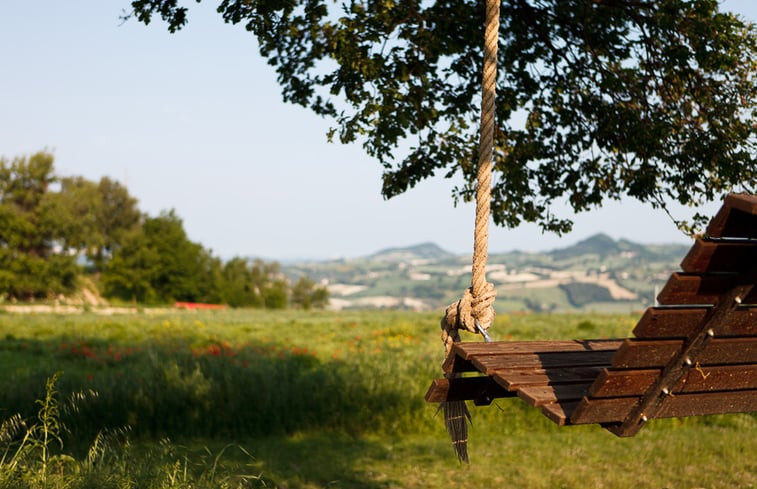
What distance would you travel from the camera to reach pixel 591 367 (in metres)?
3.88

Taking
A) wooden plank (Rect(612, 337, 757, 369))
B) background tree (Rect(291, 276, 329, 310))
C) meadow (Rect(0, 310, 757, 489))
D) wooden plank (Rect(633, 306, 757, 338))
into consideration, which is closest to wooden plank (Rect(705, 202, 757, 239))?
wooden plank (Rect(633, 306, 757, 338))

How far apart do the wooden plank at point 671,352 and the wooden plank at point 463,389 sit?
47.9 inches

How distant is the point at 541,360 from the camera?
154 inches

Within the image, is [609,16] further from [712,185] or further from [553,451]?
[553,451]

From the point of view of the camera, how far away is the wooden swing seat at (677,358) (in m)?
2.76

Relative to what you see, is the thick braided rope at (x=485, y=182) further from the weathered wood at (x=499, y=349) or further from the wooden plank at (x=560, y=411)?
the wooden plank at (x=560, y=411)

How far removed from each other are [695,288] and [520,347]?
143 centimetres

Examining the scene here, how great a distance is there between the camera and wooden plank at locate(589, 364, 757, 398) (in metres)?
3.13

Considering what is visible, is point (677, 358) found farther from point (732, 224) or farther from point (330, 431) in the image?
point (330, 431)

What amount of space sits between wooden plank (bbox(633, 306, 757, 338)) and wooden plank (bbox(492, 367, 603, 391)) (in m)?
0.70

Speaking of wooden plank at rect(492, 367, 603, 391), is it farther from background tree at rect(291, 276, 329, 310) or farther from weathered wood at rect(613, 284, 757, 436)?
background tree at rect(291, 276, 329, 310)

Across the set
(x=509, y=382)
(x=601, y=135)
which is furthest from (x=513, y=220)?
(x=509, y=382)

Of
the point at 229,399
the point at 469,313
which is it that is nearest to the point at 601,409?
the point at 469,313

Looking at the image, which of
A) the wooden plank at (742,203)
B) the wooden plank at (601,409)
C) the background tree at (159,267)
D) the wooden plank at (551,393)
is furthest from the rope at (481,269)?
the background tree at (159,267)
